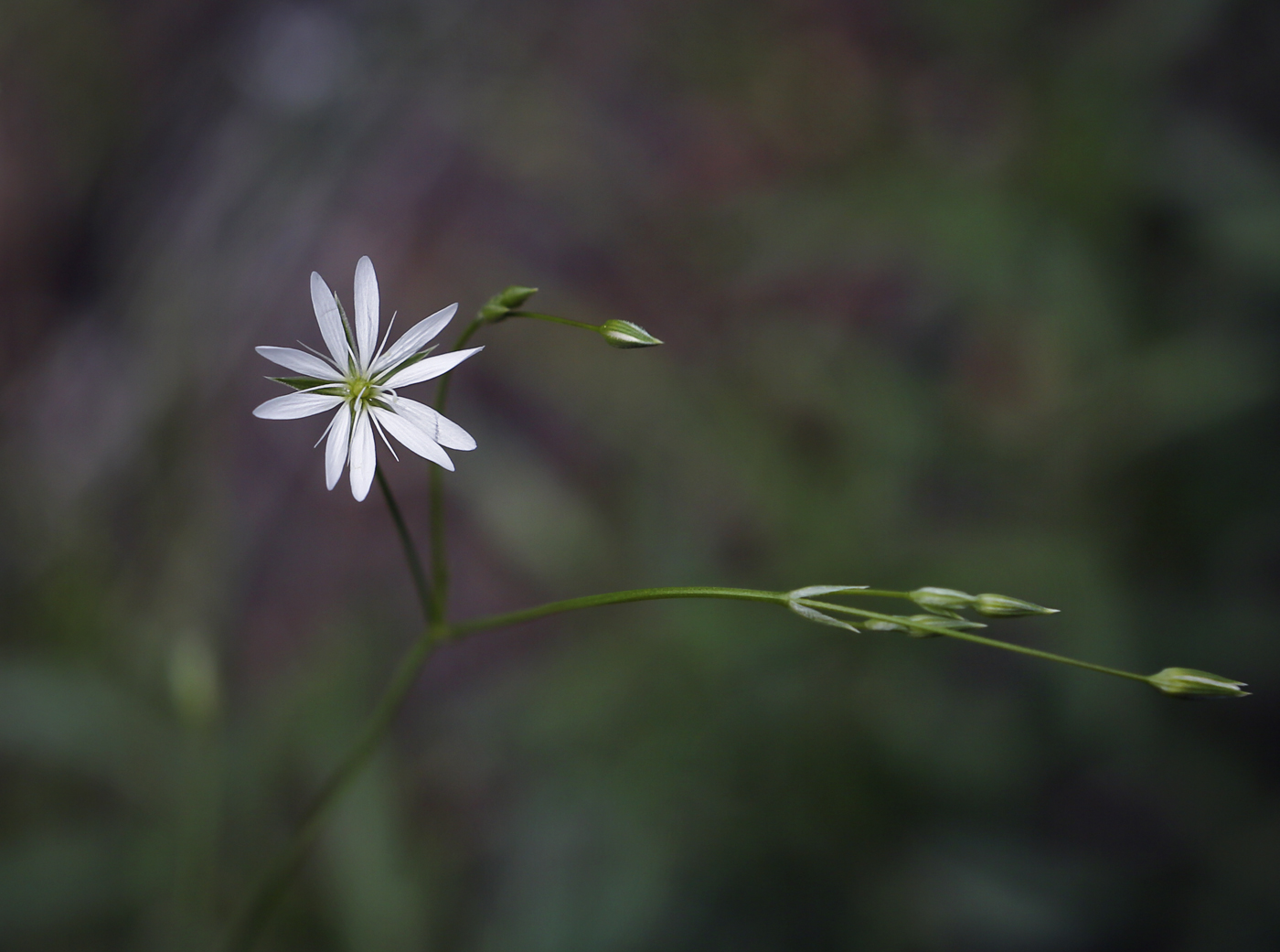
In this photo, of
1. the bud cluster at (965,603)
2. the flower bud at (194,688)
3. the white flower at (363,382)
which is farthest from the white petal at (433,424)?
the flower bud at (194,688)

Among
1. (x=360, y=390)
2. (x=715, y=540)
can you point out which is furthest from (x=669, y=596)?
(x=715, y=540)

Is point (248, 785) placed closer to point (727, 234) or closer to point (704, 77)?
point (727, 234)

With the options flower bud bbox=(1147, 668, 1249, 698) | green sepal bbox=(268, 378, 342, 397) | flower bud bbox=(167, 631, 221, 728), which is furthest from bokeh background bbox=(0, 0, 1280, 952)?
green sepal bbox=(268, 378, 342, 397)

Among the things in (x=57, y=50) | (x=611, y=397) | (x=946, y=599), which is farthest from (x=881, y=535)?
(x=57, y=50)

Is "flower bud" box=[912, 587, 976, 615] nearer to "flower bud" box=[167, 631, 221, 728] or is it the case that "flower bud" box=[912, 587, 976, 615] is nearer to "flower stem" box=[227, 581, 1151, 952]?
"flower stem" box=[227, 581, 1151, 952]

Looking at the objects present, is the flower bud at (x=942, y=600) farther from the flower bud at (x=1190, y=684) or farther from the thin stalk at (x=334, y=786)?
the thin stalk at (x=334, y=786)
